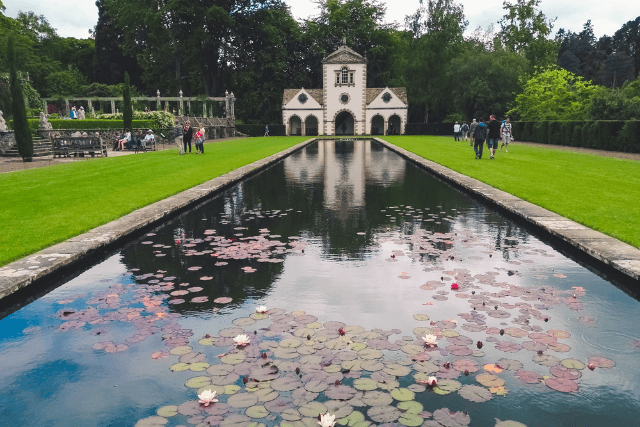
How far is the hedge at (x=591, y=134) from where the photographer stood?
28.3 m

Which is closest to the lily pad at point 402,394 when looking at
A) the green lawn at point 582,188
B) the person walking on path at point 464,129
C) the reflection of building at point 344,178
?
the green lawn at point 582,188

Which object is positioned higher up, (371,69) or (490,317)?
(371,69)

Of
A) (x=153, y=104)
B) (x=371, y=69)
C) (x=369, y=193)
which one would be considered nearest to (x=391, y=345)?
(x=369, y=193)

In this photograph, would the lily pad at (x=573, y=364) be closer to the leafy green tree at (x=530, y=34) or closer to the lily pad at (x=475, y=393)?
the lily pad at (x=475, y=393)

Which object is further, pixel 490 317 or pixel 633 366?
pixel 490 317

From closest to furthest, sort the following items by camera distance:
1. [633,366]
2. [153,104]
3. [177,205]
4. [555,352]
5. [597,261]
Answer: [633,366]
[555,352]
[597,261]
[177,205]
[153,104]

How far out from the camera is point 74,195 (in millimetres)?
11656

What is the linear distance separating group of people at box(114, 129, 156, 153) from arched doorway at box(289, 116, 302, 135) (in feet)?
118

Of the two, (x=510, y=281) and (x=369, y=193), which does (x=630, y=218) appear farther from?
(x=369, y=193)

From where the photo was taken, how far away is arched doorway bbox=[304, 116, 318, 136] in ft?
222

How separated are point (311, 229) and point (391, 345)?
4.48m

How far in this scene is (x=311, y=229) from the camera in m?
8.22

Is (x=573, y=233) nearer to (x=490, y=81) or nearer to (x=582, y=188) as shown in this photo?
(x=582, y=188)

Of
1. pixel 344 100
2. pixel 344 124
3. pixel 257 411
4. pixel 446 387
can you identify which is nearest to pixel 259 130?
pixel 344 100
